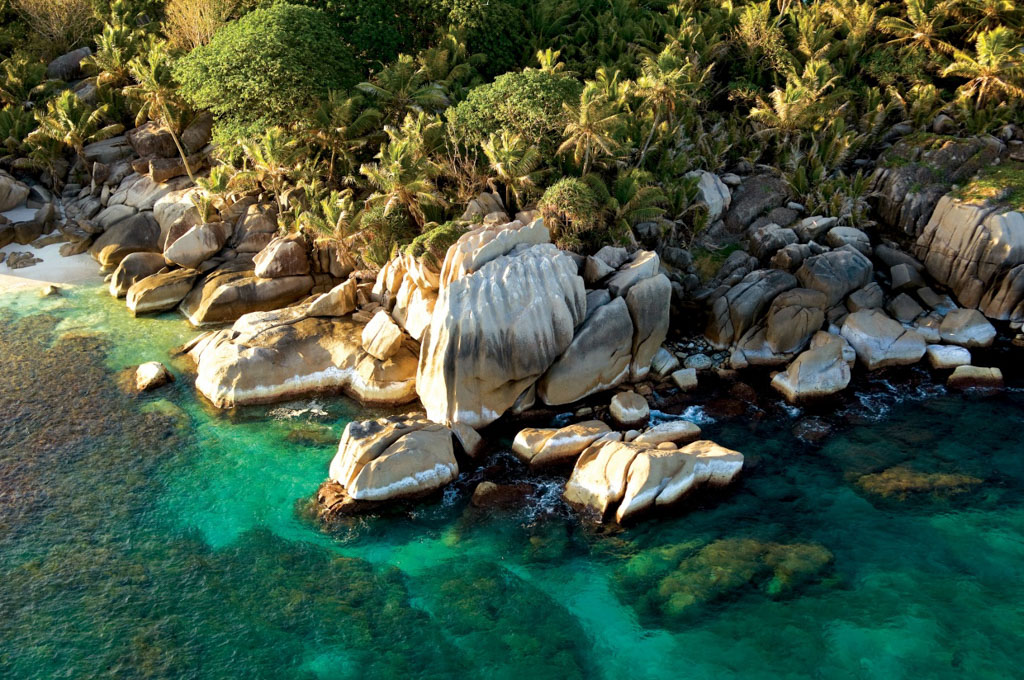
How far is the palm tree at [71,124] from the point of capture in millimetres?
41625

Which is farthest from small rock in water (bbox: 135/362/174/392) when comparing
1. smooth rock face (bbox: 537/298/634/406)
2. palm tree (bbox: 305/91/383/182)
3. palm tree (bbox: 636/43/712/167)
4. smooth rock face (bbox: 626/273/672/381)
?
palm tree (bbox: 636/43/712/167)

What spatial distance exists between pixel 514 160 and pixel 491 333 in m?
9.62

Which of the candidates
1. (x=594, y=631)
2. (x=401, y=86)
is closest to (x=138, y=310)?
(x=401, y=86)

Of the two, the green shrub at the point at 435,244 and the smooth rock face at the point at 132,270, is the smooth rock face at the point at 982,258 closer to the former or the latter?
A: the green shrub at the point at 435,244

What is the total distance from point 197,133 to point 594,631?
1449 inches

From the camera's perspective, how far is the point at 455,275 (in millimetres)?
25594

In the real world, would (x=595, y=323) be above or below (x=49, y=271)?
above

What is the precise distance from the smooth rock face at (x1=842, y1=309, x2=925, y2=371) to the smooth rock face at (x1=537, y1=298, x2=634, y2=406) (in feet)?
30.9

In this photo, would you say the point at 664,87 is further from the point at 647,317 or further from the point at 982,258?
the point at 982,258

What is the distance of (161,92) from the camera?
37.7m

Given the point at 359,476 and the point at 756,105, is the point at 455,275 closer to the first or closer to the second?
the point at 359,476

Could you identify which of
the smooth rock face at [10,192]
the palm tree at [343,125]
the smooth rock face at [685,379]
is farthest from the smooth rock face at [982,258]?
the smooth rock face at [10,192]

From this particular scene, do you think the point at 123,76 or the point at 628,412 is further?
the point at 123,76

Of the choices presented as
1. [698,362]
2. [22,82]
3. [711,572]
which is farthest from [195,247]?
[711,572]
